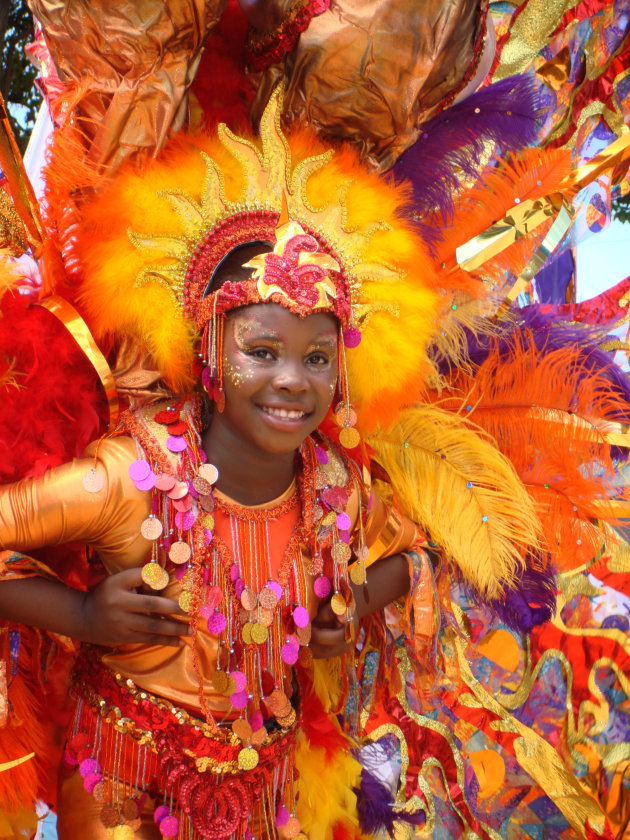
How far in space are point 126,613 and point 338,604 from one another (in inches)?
18.3

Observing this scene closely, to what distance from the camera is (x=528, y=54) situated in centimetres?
236

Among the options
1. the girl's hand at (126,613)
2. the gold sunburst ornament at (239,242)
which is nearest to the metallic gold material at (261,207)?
the gold sunburst ornament at (239,242)

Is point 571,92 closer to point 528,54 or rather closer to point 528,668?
point 528,54

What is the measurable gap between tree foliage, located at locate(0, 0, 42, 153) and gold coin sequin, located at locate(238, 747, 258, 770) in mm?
1910

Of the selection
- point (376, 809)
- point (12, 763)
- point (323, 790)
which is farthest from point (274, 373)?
point (376, 809)

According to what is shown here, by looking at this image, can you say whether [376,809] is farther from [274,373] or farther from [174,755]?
[274,373]

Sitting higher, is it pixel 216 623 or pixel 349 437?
pixel 349 437

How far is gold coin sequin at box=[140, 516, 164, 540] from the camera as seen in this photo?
1657 millimetres

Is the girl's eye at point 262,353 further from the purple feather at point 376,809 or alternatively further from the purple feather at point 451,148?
the purple feather at point 376,809

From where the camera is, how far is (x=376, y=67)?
184 centimetres

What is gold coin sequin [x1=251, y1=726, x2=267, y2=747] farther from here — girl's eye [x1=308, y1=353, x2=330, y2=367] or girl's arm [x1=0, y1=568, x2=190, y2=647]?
girl's eye [x1=308, y1=353, x2=330, y2=367]

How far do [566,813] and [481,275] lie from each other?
1.48 meters

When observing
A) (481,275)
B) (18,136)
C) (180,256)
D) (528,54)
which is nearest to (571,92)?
(528,54)

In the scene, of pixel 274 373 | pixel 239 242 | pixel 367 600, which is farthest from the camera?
pixel 367 600
